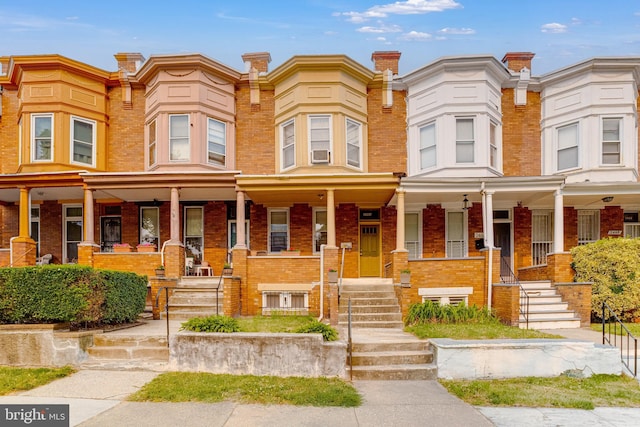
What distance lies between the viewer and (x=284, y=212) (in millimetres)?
16688

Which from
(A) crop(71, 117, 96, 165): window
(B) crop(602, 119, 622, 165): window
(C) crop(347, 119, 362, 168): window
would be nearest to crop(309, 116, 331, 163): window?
(C) crop(347, 119, 362, 168): window

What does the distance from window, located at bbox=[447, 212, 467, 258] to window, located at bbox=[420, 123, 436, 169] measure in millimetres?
2056

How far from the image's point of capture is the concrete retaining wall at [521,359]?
822 cm

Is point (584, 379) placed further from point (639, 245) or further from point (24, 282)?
point (24, 282)

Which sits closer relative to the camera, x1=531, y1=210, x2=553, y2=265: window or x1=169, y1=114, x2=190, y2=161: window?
x1=169, y1=114, x2=190, y2=161: window

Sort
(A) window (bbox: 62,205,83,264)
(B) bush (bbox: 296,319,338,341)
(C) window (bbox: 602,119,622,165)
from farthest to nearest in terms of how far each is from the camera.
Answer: (A) window (bbox: 62,205,83,264)
(C) window (bbox: 602,119,622,165)
(B) bush (bbox: 296,319,338,341)

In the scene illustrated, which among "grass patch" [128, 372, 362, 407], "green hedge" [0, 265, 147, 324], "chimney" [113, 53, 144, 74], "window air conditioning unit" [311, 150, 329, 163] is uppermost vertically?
"chimney" [113, 53, 144, 74]

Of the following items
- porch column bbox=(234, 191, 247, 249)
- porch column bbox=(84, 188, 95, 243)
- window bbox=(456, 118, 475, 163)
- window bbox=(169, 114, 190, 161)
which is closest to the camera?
porch column bbox=(234, 191, 247, 249)

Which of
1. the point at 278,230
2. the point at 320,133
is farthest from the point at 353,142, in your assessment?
the point at 278,230

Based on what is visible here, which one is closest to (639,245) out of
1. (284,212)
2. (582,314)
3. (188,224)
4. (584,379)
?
(582,314)

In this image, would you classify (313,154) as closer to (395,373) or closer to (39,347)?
(395,373)

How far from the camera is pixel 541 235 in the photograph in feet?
54.6

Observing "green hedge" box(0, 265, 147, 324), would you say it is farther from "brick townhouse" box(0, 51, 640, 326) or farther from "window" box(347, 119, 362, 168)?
"window" box(347, 119, 362, 168)

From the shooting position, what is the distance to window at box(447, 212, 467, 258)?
54.2 feet
